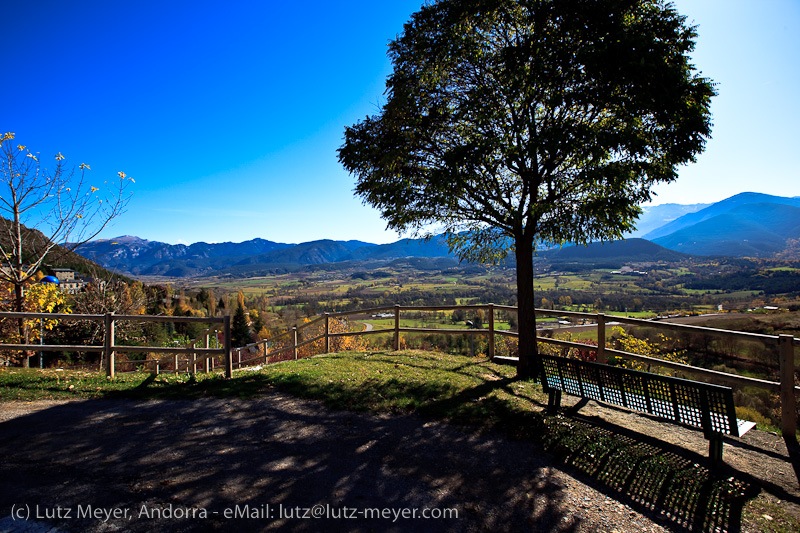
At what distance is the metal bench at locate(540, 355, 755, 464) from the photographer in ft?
13.5

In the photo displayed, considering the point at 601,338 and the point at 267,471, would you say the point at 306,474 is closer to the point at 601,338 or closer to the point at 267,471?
the point at 267,471

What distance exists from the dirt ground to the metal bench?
0.50m

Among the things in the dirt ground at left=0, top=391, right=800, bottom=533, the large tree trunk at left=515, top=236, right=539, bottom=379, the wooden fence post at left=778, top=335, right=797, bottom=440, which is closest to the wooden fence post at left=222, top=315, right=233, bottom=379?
the dirt ground at left=0, top=391, right=800, bottom=533

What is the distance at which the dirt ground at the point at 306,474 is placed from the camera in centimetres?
322

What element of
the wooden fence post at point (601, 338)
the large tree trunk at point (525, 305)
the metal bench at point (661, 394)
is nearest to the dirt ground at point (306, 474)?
the metal bench at point (661, 394)

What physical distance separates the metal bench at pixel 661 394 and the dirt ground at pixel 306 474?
50 cm

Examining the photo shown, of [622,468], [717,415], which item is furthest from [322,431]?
[717,415]

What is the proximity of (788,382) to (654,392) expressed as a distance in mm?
2093

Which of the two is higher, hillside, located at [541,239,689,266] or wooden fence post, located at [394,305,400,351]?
hillside, located at [541,239,689,266]

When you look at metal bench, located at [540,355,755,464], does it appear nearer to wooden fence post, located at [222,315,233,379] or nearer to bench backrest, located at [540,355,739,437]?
bench backrest, located at [540,355,739,437]

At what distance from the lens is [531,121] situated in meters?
7.02

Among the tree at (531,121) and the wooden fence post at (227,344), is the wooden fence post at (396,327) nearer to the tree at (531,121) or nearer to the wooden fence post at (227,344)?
the tree at (531,121)

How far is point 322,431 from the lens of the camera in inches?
205

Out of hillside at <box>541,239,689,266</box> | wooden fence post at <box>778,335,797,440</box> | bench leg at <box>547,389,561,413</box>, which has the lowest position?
bench leg at <box>547,389,561,413</box>
